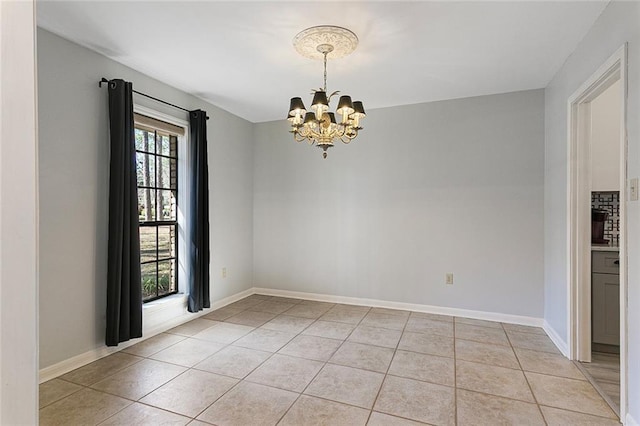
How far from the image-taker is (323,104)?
245cm

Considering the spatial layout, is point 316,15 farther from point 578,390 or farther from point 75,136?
point 578,390

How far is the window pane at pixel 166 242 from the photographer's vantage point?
3.62 m

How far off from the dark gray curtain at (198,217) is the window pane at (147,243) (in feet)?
1.25

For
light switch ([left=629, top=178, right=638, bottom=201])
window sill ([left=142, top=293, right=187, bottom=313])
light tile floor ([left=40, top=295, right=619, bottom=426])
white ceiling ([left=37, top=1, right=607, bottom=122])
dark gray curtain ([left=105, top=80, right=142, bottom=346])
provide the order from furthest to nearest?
1. window sill ([left=142, top=293, right=187, bottom=313])
2. dark gray curtain ([left=105, top=80, right=142, bottom=346])
3. white ceiling ([left=37, top=1, right=607, bottom=122])
4. light tile floor ([left=40, top=295, right=619, bottom=426])
5. light switch ([left=629, top=178, right=638, bottom=201])

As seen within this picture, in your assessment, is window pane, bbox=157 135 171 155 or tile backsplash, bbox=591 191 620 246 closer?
tile backsplash, bbox=591 191 620 246

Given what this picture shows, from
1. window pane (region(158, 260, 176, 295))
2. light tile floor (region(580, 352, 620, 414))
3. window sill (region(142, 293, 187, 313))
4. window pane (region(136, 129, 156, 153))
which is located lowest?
light tile floor (region(580, 352, 620, 414))

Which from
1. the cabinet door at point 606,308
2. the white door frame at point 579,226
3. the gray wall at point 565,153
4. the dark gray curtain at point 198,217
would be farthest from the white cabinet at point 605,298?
the dark gray curtain at point 198,217

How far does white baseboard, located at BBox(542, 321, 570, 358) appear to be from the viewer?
2854mm

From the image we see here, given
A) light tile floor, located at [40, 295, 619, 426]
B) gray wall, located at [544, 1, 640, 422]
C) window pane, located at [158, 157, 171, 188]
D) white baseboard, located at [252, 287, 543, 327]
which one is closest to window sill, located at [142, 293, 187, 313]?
light tile floor, located at [40, 295, 619, 426]

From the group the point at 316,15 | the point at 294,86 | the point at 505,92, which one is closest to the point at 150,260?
the point at 294,86

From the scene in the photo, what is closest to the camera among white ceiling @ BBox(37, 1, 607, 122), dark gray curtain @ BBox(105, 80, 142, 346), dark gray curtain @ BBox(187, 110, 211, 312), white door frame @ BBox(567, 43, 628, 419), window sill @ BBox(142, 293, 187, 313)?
white ceiling @ BBox(37, 1, 607, 122)

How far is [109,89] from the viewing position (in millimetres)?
2838

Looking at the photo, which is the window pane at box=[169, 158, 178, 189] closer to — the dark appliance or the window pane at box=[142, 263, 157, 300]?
the window pane at box=[142, 263, 157, 300]

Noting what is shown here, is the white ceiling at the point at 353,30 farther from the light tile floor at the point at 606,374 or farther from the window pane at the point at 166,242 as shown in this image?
the light tile floor at the point at 606,374
